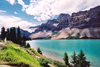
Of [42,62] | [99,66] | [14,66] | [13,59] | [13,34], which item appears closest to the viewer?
[14,66]

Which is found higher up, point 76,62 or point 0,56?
point 0,56

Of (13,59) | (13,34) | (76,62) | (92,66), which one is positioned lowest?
(92,66)

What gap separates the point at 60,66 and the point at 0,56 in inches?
893

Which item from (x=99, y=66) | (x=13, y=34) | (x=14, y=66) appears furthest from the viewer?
(x=13, y=34)

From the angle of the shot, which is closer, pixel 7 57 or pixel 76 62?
pixel 7 57

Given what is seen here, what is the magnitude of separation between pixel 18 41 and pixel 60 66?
61281 mm

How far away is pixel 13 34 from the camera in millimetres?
69812

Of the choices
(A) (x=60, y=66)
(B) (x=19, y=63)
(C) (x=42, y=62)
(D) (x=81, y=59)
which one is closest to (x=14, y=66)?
(B) (x=19, y=63)

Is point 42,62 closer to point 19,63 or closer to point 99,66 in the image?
point 19,63

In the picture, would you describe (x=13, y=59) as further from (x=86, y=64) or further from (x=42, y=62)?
(x=86, y=64)

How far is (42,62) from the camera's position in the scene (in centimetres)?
1259

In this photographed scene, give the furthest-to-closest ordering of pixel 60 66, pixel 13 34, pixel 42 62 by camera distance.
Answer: pixel 13 34
pixel 60 66
pixel 42 62

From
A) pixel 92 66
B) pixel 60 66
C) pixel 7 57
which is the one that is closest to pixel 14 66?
pixel 7 57

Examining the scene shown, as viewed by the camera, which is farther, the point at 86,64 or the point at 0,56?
the point at 86,64
